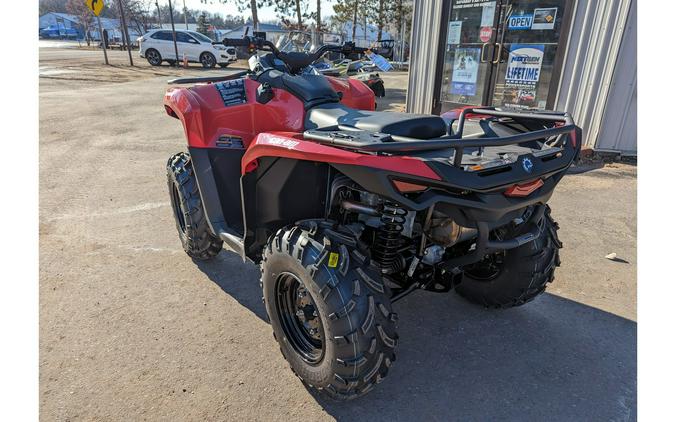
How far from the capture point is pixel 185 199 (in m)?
Answer: 3.34

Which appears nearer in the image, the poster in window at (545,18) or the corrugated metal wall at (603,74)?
the corrugated metal wall at (603,74)

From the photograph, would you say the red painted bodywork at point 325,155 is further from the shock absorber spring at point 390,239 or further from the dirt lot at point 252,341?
the dirt lot at point 252,341

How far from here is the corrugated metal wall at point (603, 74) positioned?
6.02 meters

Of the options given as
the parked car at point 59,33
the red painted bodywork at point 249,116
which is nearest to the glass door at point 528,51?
the red painted bodywork at point 249,116

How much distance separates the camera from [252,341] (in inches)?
107

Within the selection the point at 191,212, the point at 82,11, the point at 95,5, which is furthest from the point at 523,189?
the point at 82,11

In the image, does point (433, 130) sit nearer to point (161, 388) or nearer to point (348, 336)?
point (348, 336)

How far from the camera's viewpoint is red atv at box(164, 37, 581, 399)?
1.85m

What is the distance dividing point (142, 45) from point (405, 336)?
25733 mm

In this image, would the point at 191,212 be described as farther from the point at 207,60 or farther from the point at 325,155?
the point at 207,60

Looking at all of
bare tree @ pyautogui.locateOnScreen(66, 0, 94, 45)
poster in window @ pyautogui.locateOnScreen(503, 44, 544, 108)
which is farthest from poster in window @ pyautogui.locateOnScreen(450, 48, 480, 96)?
bare tree @ pyautogui.locateOnScreen(66, 0, 94, 45)

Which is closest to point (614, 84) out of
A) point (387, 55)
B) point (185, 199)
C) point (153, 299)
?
point (387, 55)

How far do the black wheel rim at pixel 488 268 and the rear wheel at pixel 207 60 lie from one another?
77.0 ft

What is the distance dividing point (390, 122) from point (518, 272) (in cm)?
135
